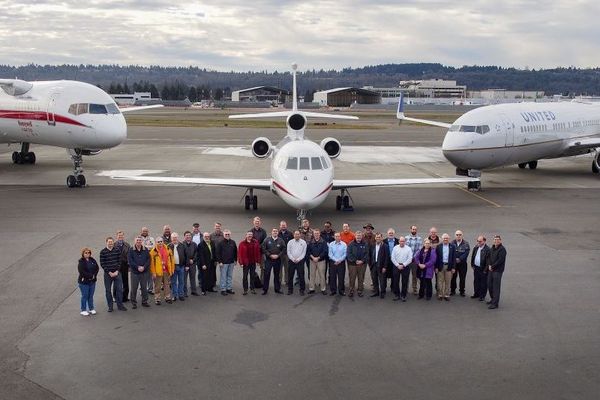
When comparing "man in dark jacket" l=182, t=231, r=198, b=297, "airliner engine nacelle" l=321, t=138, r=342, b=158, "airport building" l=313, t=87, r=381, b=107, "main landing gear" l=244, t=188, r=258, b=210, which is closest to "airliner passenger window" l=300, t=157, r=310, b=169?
"main landing gear" l=244, t=188, r=258, b=210

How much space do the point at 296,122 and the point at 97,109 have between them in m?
8.92

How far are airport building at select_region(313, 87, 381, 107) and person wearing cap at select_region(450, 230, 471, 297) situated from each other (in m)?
166

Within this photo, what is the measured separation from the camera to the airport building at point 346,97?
6973 inches

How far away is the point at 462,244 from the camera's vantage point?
1230cm

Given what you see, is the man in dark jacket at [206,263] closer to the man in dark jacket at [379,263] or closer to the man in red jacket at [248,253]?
the man in red jacket at [248,253]

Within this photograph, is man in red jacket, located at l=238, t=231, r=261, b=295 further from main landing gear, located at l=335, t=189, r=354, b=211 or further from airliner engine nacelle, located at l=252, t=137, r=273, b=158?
airliner engine nacelle, located at l=252, t=137, r=273, b=158

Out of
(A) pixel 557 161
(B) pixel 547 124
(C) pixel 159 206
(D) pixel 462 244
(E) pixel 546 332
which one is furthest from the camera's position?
(A) pixel 557 161

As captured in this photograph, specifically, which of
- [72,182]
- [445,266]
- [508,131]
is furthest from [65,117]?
[445,266]

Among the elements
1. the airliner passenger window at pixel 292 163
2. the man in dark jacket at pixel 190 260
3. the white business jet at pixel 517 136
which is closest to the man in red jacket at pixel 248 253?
the man in dark jacket at pixel 190 260

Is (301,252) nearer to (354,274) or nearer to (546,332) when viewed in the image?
(354,274)

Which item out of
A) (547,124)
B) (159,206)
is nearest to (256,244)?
(159,206)

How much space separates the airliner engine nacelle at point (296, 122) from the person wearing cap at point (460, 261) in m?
13.3

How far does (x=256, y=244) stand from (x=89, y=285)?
10.8 feet

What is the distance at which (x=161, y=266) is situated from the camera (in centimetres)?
1182
